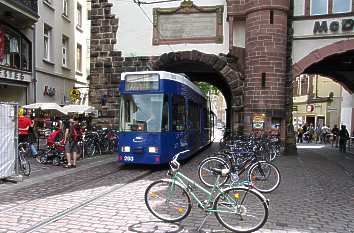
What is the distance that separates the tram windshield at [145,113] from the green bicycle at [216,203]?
5.95 meters

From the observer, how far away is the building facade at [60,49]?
24406 millimetres

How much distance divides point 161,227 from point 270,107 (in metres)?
13.5

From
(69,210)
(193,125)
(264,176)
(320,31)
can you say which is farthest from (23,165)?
(320,31)

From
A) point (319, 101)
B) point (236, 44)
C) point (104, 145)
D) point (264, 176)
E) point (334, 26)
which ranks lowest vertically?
point (104, 145)

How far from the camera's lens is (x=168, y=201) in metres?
6.40

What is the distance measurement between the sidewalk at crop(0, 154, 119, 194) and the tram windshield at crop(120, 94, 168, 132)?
1995mm

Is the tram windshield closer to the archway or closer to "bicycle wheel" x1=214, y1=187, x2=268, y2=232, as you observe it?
"bicycle wheel" x1=214, y1=187, x2=268, y2=232

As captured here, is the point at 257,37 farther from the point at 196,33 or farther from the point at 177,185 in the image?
the point at 177,185

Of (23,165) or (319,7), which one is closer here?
(23,165)

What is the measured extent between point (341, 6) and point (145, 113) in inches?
459

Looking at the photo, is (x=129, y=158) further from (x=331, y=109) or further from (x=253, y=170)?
(x=331, y=109)

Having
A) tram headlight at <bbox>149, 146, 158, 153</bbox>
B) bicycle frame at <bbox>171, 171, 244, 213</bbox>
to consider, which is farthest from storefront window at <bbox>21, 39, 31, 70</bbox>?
bicycle frame at <bbox>171, 171, 244, 213</bbox>

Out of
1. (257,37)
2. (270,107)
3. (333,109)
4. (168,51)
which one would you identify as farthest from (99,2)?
(333,109)

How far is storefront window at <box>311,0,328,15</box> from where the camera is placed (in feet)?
63.1
